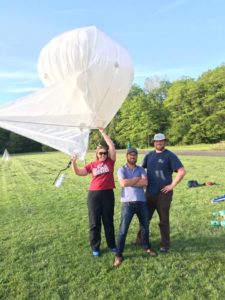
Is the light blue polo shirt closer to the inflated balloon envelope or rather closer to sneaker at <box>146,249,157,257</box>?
the inflated balloon envelope

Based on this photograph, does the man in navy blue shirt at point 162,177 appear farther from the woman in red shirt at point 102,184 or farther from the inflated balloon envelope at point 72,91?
the inflated balloon envelope at point 72,91

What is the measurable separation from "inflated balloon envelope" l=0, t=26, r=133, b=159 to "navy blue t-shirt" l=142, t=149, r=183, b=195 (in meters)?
1.13

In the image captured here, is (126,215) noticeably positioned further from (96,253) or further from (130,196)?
(96,253)

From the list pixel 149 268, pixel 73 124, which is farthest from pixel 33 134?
pixel 149 268

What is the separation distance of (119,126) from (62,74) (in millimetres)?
65786

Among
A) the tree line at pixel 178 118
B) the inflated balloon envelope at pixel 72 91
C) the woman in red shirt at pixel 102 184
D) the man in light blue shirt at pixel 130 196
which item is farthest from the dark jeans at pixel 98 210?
the tree line at pixel 178 118

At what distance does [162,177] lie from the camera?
5.61m

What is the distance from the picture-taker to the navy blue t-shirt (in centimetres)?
557

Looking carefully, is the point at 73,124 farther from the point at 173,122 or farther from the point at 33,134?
the point at 173,122

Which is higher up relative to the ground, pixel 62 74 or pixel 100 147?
pixel 62 74

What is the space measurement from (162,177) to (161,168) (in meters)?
0.14

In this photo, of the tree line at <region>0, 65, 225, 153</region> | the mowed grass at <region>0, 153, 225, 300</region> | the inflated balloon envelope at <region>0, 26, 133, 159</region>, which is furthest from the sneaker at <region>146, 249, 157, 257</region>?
the tree line at <region>0, 65, 225, 153</region>

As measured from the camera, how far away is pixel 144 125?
213 feet

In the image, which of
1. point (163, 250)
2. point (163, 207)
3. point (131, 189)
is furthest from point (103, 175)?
point (163, 250)
